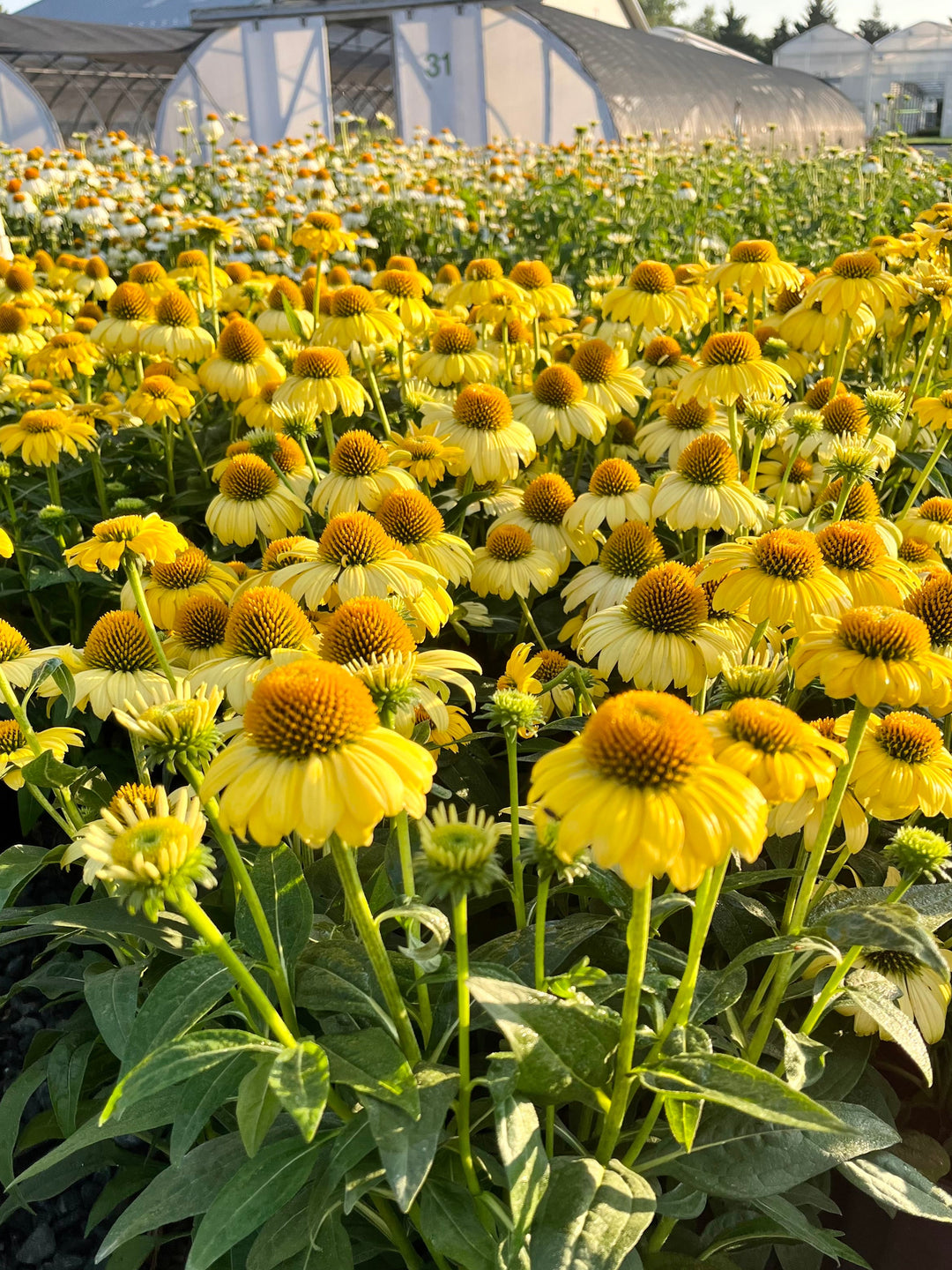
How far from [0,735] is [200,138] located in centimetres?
1508

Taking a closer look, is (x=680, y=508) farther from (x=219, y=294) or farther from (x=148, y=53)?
(x=148, y=53)

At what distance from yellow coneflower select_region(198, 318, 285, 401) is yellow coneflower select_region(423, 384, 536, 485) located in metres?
0.72

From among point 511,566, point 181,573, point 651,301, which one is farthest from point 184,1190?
point 651,301

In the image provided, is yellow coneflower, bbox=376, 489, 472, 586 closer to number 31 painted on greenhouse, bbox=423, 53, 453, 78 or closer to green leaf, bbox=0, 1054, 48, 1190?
green leaf, bbox=0, 1054, 48, 1190

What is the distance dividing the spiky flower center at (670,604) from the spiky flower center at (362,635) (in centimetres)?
51

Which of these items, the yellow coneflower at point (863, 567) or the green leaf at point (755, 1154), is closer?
the green leaf at point (755, 1154)

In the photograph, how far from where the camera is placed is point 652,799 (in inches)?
38.2

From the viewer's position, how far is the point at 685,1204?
4.31ft

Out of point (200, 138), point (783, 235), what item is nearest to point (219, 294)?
point (783, 235)

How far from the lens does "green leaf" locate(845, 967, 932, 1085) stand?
4.25 ft

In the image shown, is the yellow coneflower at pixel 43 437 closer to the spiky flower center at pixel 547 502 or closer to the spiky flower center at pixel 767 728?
the spiky flower center at pixel 547 502

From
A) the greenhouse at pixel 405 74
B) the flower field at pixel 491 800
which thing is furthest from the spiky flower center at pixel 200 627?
the greenhouse at pixel 405 74

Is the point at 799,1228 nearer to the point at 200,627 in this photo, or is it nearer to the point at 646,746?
the point at 646,746

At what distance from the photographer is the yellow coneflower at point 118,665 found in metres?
1.83
